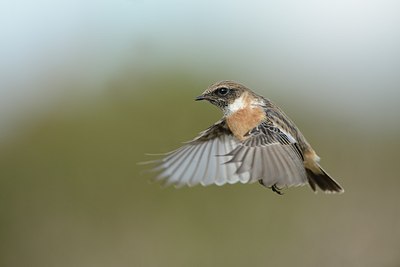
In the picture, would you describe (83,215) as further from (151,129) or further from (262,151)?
(262,151)

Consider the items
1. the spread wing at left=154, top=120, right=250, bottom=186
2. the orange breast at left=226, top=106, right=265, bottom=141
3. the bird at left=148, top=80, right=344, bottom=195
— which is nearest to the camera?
the bird at left=148, top=80, right=344, bottom=195

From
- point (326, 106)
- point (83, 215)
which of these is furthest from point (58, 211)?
point (326, 106)

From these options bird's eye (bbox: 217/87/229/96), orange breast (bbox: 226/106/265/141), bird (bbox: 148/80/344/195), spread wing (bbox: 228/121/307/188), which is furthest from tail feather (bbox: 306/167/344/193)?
bird's eye (bbox: 217/87/229/96)

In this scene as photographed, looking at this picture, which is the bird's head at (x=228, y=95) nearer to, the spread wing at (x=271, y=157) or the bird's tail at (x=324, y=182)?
the spread wing at (x=271, y=157)

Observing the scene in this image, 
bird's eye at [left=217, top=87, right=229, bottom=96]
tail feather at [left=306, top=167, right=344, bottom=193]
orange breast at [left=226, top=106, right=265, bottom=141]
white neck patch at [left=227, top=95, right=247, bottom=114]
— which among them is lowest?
tail feather at [left=306, top=167, right=344, bottom=193]

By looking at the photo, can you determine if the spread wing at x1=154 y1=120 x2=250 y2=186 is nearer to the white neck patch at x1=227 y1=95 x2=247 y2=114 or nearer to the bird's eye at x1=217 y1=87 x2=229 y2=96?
the white neck patch at x1=227 y1=95 x2=247 y2=114

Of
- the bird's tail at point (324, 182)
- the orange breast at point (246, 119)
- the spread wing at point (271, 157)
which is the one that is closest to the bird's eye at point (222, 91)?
the orange breast at point (246, 119)
